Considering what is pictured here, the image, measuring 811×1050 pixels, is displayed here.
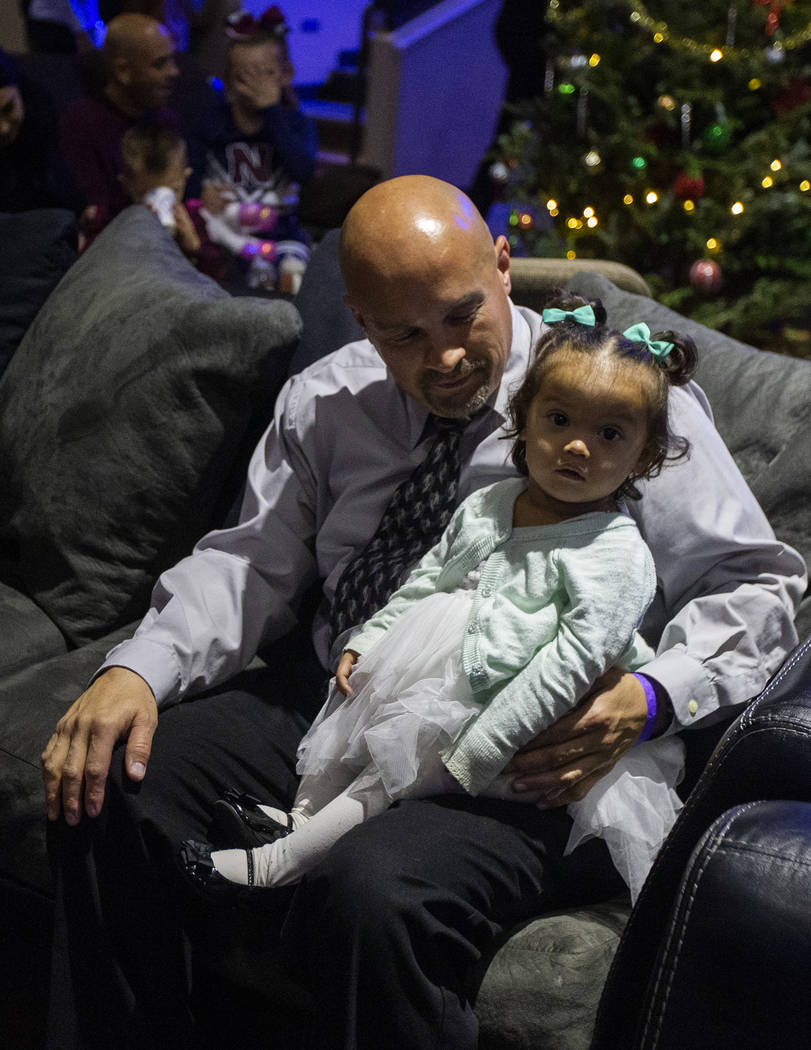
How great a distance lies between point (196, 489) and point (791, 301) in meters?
2.50

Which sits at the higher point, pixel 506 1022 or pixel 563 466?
pixel 563 466

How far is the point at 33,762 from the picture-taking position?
4.72ft

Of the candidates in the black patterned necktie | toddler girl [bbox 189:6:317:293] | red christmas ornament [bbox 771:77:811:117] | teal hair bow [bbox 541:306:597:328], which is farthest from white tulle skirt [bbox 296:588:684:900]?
red christmas ornament [bbox 771:77:811:117]

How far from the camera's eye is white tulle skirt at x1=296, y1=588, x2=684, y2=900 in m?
1.21

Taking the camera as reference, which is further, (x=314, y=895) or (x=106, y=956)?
(x=106, y=956)

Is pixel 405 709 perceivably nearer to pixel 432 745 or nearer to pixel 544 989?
pixel 432 745

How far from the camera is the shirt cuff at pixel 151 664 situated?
1.41 meters

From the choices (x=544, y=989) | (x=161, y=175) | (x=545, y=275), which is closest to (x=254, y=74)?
(x=161, y=175)

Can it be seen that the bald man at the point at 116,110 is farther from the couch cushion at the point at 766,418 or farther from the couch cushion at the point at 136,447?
the couch cushion at the point at 766,418

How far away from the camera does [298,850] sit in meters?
1.24

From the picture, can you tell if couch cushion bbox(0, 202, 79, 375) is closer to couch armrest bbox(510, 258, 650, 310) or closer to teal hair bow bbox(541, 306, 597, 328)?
couch armrest bbox(510, 258, 650, 310)

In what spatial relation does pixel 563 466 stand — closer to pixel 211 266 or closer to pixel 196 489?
pixel 196 489

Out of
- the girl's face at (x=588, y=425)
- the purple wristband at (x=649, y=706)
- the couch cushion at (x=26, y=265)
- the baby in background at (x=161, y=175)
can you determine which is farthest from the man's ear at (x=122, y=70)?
the purple wristband at (x=649, y=706)

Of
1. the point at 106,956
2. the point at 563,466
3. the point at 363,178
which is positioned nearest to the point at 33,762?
the point at 106,956
